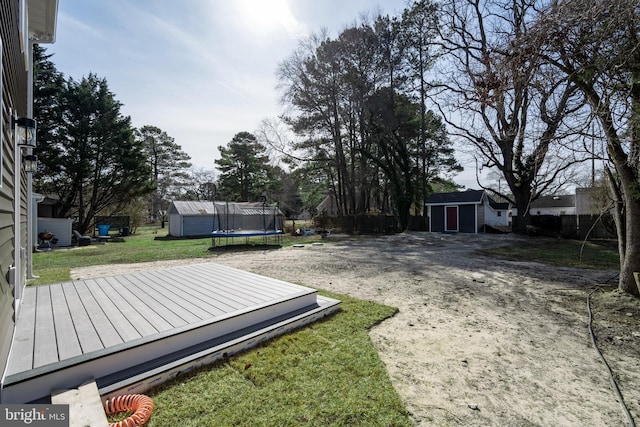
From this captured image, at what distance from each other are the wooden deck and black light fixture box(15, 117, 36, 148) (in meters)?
1.66

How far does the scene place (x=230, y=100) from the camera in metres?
10.5

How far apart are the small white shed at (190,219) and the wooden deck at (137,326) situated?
597 inches

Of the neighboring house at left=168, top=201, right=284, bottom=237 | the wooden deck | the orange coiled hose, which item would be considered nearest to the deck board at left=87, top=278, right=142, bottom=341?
the wooden deck

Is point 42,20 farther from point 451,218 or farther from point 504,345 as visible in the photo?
point 451,218

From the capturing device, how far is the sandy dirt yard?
1.93m

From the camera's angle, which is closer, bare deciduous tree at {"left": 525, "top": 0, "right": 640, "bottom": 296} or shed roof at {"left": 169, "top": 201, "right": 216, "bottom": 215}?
bare deciduous tree at {"left": 525, "top": 0, "right": 640, "bottom": 296}

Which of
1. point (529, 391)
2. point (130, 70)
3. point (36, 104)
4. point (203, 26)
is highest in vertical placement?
point (36, 104)

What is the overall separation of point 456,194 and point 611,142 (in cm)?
1635

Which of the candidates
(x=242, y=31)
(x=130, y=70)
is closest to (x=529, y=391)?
(x=242, y=31)

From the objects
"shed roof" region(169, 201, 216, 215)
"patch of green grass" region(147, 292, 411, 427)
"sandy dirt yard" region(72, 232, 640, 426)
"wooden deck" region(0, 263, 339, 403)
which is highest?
"shed roof" region(169, 201, 216, 215)

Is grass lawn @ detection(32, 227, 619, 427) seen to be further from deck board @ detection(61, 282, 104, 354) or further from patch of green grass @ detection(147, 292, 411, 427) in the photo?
deck board @ detection(61, 282, 104, 354)

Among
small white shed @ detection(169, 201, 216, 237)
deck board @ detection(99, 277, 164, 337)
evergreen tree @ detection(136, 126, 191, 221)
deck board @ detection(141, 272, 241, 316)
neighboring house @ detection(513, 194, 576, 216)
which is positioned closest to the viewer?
deck board @ detection(99, 277, 164, 337)

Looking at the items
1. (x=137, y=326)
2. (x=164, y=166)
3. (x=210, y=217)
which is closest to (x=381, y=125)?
(x=210, y=217)

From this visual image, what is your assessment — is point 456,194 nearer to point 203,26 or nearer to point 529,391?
point 203,26
